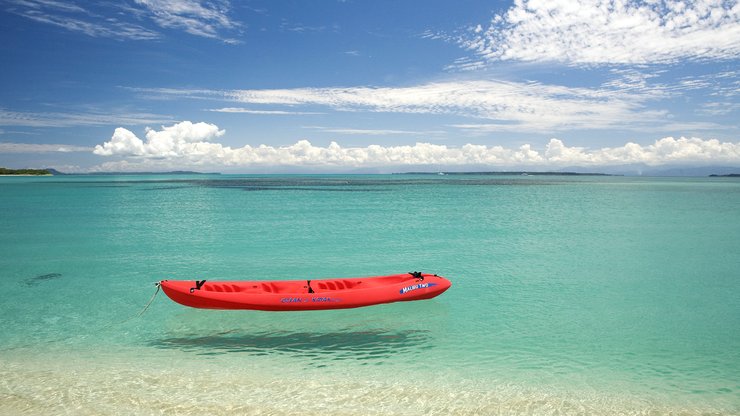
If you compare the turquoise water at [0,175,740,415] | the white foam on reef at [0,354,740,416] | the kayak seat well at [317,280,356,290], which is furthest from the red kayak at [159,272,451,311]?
the white foam on reef at [0,354,740,416]

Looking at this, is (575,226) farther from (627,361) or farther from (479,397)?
(479,397)

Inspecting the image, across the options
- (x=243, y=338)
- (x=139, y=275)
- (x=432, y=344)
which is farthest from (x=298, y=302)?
(x=139, y=275)

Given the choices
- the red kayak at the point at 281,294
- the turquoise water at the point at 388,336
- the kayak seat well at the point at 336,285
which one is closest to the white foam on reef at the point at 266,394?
the turquoise water at the point at 388,336

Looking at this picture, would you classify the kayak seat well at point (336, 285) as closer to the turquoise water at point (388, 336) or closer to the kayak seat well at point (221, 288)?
the turquoise water at point (388, 336)

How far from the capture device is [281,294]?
13.3 meters

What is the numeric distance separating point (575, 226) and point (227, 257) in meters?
28.5

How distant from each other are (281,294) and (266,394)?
3.84m

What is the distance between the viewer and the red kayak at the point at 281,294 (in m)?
13.3

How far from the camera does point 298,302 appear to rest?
1335 centimetres

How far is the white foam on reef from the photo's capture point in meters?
9.20

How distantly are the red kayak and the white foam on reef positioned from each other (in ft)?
7.65

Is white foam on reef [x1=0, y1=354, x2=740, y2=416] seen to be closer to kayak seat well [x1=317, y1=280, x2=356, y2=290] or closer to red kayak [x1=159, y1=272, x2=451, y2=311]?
red kayak [x1=159, y1=272, x2=451, y2=311]

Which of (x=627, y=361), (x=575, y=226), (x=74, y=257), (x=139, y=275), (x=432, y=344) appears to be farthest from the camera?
(x=575, y=226)

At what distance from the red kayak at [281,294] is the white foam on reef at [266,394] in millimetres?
2332
